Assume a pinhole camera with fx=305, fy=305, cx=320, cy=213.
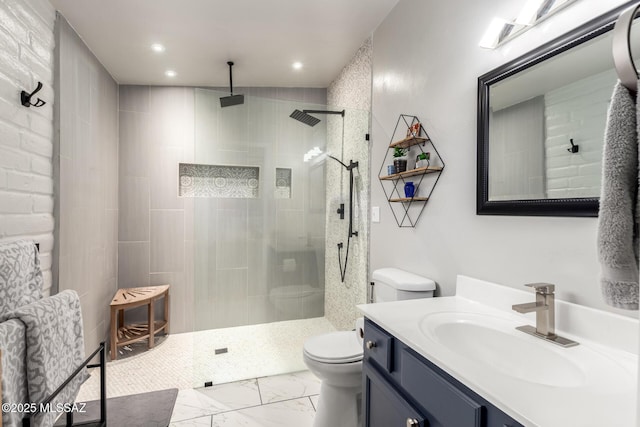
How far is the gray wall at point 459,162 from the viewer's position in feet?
3.20

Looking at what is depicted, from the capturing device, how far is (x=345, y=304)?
2.50 meters

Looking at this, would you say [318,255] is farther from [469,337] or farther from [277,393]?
[469,337]

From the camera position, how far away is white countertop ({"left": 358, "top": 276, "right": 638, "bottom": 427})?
58 centimetres

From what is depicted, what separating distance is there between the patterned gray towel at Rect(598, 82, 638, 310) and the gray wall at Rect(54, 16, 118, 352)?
259cm

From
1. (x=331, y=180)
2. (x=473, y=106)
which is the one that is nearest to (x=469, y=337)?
(x=473, y=106)

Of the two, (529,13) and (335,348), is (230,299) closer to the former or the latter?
(335,348)

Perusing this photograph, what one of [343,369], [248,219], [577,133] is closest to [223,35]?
[248,219]

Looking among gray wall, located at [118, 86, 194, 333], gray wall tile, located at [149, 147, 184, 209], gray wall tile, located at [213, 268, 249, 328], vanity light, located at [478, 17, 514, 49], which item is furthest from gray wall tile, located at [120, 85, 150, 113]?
vanity light, located at [478, 17, 514, 49]

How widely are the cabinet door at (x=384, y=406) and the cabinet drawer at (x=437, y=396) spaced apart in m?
0.05

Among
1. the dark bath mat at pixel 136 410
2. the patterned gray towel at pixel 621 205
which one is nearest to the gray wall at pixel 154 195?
the dark bath mat at pixel 136 410

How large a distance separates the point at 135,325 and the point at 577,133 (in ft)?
11.5

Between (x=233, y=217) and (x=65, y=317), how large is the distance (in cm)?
118

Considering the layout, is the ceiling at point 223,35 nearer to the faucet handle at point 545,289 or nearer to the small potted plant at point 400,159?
the small potted plant at point 400,159

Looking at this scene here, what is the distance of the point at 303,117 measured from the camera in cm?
233
